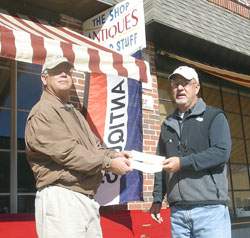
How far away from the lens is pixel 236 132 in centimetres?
857

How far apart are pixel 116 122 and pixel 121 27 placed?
1370 mm

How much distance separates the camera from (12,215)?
4.08 m

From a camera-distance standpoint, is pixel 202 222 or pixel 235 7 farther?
pixel 235 7

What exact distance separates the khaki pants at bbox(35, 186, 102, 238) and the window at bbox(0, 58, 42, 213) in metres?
2.16

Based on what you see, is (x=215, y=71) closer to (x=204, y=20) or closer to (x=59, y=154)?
(x=204, y=20)

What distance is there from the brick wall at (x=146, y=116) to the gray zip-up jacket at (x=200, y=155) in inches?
83.0

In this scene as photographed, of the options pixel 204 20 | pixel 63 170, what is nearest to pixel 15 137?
pixel 63 170

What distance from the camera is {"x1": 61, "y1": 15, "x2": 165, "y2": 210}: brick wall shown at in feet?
18.0

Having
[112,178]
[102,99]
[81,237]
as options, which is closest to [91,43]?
[102,99]

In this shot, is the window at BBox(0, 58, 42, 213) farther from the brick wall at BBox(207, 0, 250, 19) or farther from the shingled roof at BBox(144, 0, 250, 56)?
the brick wall at BBox(207, 0, 250, 19)

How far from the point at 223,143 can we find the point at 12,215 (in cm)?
233

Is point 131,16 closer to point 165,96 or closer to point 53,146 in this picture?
point 165,96

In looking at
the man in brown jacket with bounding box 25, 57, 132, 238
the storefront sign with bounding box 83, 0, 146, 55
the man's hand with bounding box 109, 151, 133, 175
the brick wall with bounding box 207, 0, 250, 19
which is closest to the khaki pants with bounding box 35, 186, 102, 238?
the man in brown jacket with bounding box 25, 57, 132, 238

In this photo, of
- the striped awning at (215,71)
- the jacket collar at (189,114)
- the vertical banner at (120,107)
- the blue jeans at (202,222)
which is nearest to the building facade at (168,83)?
the striped awning at (215,71)
